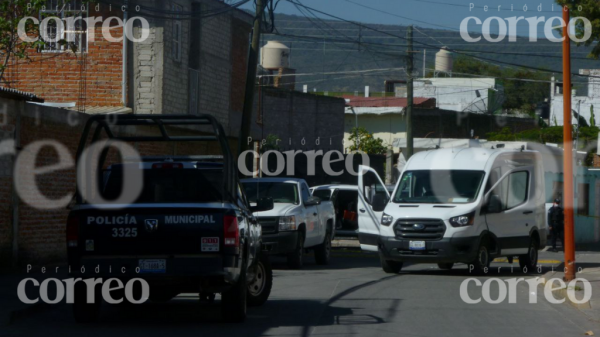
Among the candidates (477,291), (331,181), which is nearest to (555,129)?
(331,181)

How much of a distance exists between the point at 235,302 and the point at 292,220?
8.46m

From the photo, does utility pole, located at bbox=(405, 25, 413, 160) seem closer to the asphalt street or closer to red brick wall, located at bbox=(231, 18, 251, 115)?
red brick wall, located at bbox=(231, 18, 251, 115)

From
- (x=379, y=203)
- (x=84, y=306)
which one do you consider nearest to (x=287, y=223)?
(x=379, y=203)

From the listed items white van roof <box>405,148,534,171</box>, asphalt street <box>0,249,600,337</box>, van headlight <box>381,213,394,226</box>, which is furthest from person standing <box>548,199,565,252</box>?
asphalt street <box>0,249,600,337</box>

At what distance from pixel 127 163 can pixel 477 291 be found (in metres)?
6.74

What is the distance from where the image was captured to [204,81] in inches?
1144

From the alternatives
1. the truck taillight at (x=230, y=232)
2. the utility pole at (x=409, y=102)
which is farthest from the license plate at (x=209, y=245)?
the utility pole at (x=409, y=102)

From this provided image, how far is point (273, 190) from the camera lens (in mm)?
20453

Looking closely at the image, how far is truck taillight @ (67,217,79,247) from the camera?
10422 mm

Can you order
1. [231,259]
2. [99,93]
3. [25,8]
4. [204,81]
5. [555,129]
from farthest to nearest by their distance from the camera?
[555,129] < [204,81] < [99,93] < [25,8] < [231,259]

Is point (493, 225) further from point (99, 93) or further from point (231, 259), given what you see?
point (99, 93)

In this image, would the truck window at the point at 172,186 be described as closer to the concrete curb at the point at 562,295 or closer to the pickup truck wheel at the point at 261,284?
the pickup truck wheel at the point at 261,284

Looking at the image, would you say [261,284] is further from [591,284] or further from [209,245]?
[591,284]

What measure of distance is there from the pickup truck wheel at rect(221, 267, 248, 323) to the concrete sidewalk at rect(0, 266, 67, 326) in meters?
2.72
